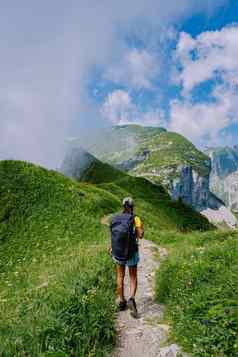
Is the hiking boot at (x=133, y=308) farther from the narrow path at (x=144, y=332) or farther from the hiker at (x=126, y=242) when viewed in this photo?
the narrow path at (x=144, y=332)

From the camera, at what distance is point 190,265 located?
1055 cm

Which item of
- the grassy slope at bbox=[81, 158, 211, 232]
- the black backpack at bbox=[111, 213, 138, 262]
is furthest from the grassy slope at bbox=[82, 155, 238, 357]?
the grassy slope at bbox=[81, 158, 211, 232]

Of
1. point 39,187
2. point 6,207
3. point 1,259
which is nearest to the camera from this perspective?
point 1,259

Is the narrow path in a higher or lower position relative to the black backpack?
lower

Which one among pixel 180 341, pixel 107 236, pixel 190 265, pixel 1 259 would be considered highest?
pixel 190 265

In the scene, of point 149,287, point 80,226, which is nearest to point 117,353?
point 149,287

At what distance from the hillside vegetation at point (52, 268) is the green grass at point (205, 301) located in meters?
1.75

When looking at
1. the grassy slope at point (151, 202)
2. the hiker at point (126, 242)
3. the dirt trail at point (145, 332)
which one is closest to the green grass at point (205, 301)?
the dirt trail at point (145, 332)

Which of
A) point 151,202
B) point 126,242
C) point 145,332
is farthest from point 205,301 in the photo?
point 151,202

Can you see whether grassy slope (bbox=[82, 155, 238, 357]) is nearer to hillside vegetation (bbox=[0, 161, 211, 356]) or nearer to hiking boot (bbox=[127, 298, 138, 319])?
hiking boot (bbox=[127, 298, 138, 319])

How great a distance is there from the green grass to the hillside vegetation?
1750 millimetres

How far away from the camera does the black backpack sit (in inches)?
408

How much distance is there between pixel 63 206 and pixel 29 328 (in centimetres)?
2703

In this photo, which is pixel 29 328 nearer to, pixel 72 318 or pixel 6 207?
pixel 72 318
